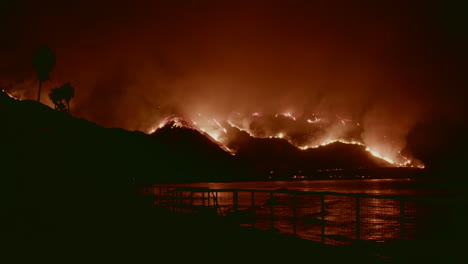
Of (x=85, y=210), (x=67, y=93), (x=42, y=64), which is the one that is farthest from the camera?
(x=67, y=93)

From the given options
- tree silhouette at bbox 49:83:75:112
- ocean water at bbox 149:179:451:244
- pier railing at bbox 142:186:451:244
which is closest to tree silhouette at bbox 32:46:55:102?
tree silhouette at bbox 49:83:75:112

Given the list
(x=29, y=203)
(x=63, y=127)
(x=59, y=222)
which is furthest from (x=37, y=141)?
(x=59, y=222)

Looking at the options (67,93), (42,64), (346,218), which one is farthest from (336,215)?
(67,93)

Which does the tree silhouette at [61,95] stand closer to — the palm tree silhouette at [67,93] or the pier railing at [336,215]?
the palm tree silhouette at [67,93]

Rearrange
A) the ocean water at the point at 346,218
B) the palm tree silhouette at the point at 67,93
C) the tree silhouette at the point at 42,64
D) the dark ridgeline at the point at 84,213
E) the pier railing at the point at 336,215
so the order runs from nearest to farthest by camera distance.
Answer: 1. the dark ridgeline at the point at 84,213
2. the ocean water at the point at 346,218
3. the pier railing at the point at 336,215
4. the tree silhouette at the point at 42,64
5. the palm tree silhouette at the point at 67,93

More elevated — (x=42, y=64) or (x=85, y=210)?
(x=42, y=64)

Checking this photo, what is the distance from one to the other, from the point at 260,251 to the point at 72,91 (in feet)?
246

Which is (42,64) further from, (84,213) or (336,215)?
(336,215)

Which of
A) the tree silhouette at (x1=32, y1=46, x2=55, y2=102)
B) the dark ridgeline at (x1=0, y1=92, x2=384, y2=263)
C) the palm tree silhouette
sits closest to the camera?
the dark ridgeline at (x1=0, y1=92, x2=384, y2=263)

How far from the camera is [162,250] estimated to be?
1018 cm

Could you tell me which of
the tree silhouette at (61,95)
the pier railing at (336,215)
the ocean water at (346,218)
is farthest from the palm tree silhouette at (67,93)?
the pier railing at (336,215)

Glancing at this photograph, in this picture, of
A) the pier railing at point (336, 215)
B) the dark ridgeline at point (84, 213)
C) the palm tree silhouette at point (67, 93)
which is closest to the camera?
the dark ridgeline at point (84, 213)

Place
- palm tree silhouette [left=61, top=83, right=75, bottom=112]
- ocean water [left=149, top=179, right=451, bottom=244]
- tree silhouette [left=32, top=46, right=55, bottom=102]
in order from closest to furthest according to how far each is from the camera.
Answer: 1. ocean water [left=149, top=179, right=451, bottom=244]
2. tree silhouette [left=32, top=46, right=55, bottom=102]
3. palm tree silhouette [left=61, top=83, right=75, bottom=112]

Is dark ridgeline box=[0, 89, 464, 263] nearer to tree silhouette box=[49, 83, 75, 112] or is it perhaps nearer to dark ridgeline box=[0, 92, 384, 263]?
dark ridgeline box=[0, 92, 384, 263]
